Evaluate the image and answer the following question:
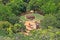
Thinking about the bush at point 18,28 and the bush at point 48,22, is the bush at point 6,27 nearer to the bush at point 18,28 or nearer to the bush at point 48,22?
the bush at point 18,28

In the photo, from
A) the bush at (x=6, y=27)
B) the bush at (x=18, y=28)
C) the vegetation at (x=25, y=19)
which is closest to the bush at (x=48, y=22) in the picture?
the vegetation at (x=25, y=19)

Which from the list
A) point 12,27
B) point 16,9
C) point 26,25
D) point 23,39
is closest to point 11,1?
point 16,9

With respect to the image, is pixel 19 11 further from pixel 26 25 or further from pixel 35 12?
pixel 26 25

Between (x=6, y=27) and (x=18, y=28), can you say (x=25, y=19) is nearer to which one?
(x=18, y=28)

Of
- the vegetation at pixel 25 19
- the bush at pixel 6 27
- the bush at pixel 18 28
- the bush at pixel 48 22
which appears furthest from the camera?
the bush at pixel 18 28

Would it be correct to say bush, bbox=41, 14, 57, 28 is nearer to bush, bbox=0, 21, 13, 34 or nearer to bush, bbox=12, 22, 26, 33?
bush, bbox=12, 22, 26, 33

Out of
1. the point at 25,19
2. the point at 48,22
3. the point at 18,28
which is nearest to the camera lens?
the point at 48,22

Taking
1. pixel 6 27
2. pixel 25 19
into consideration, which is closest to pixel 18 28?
pixel 6 27

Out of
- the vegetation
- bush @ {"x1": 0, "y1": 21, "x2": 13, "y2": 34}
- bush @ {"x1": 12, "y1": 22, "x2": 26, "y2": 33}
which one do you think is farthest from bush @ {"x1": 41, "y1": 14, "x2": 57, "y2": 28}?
bush @ {"x1": 0, "y1": 21, "x2": 13, "y2": 34}

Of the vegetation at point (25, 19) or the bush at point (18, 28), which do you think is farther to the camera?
the bush at point (18, 28)
